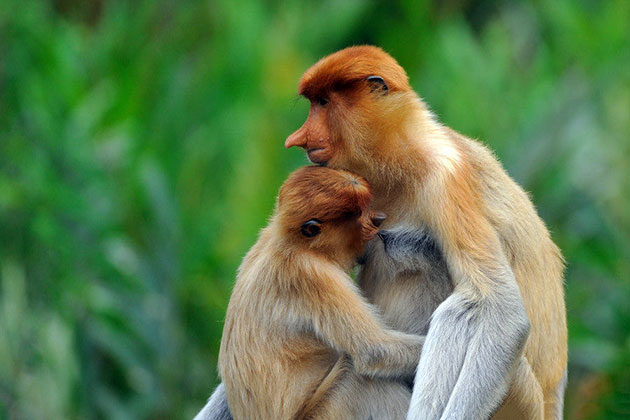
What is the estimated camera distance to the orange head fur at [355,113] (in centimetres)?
382

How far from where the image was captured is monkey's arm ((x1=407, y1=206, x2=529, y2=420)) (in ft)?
11.3

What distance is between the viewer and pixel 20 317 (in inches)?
293

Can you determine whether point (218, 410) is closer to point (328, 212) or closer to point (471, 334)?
point (328, 212)

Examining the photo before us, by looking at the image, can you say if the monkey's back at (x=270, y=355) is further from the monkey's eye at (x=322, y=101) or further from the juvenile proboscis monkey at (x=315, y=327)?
the monkey's eye at (x=322, y=101)

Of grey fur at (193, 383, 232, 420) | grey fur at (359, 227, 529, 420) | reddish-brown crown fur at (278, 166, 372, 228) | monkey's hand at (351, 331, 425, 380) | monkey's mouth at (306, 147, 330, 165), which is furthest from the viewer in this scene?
grey fur at (193, 383, 232, 420)

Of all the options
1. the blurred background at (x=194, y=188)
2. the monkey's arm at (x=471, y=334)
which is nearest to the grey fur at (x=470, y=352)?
the monkey's arm at (x=471, y=334)

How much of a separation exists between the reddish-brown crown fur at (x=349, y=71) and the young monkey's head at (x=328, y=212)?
0.32 meters

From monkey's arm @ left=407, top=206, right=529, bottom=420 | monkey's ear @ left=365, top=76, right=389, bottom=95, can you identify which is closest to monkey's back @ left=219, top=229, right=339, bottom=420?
monkey's arm @ left=407, top=206, right=529, bottom=420

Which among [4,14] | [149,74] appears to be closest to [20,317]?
[149,74]

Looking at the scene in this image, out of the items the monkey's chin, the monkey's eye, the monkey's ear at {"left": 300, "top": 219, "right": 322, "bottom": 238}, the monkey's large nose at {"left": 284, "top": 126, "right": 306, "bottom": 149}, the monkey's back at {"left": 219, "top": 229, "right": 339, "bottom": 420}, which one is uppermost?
the monkey's eye

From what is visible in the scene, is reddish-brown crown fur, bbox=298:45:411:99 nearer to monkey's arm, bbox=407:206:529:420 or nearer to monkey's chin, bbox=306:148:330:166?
monkey's chin, bbox=306:148:330:166

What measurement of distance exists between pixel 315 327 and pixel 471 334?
0.58 metres

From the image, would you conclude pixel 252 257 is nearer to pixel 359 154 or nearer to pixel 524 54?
pixel 359 154

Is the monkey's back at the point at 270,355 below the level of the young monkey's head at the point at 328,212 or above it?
below
